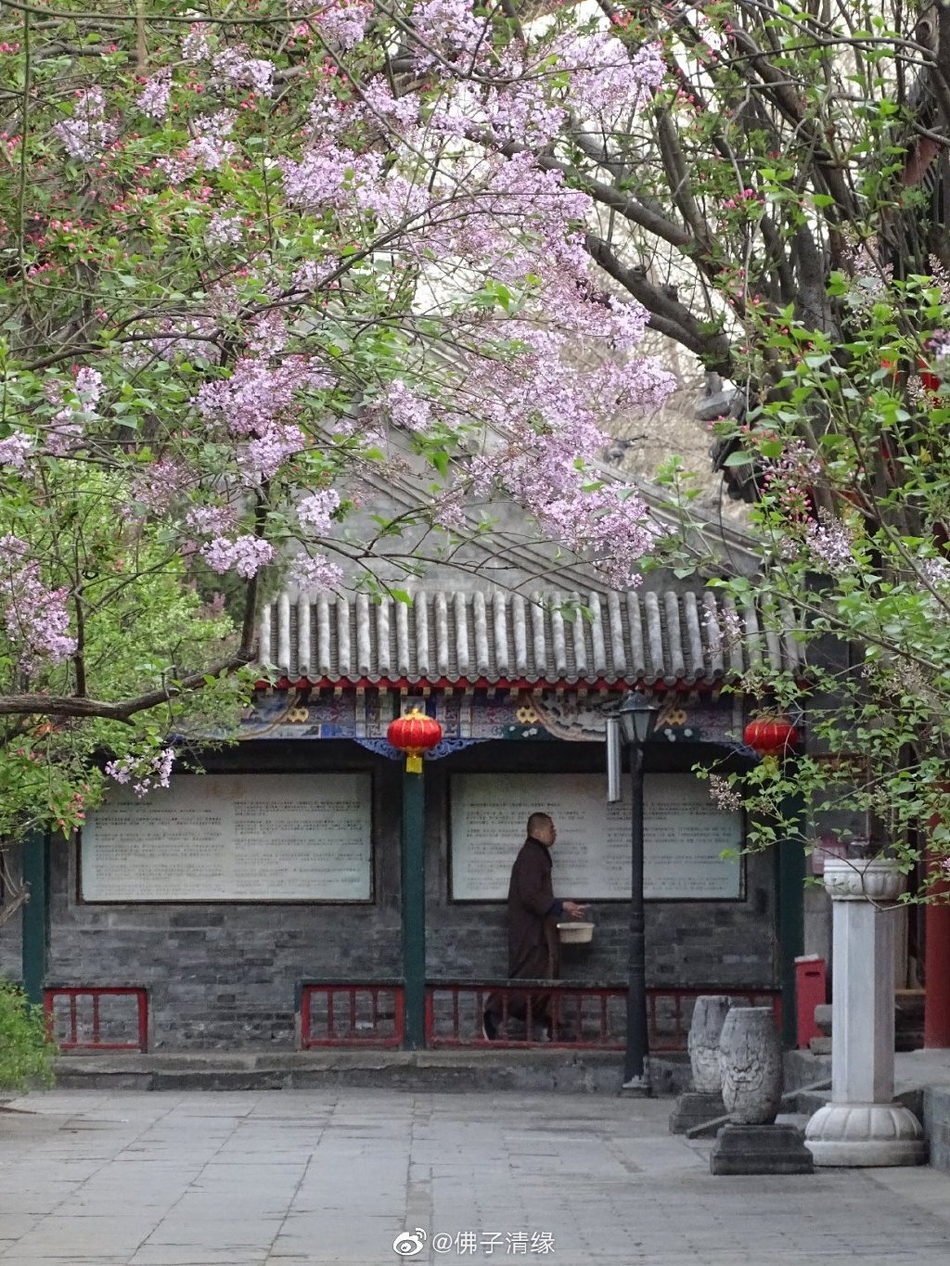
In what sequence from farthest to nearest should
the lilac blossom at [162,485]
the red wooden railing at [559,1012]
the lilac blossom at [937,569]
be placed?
the red wooden railing at [559,1012] → the lilac blossom at [937,569] → the lilac blossom at [162,485]

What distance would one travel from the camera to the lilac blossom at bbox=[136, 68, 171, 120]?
746 cm

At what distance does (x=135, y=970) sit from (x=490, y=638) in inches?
160

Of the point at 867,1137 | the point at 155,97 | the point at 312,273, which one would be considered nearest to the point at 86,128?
the point at 155,97

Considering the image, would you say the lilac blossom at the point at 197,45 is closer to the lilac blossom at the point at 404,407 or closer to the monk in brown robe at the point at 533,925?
the lilac blossom at the point at 404,407

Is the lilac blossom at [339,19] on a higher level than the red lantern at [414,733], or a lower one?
higher

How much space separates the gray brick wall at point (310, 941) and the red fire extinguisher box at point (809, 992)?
51.2 inches

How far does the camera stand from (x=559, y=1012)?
57.4ft

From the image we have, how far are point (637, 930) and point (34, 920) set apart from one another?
5.04 metres

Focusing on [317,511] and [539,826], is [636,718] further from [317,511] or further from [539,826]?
[317,511]

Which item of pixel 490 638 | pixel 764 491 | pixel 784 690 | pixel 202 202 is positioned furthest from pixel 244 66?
pixel 490 638

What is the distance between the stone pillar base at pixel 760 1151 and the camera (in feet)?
36.8

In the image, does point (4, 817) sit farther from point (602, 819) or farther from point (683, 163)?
point (602, 819)

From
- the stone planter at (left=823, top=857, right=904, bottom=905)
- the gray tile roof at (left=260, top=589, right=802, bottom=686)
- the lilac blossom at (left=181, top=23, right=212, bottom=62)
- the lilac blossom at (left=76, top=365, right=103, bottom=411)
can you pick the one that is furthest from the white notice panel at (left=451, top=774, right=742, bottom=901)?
the lilac blossom at (left=76, top=365, right=103, bottom=411)

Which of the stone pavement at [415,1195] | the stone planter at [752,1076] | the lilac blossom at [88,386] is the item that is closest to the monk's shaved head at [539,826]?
the stone pavement at [415,1195]
